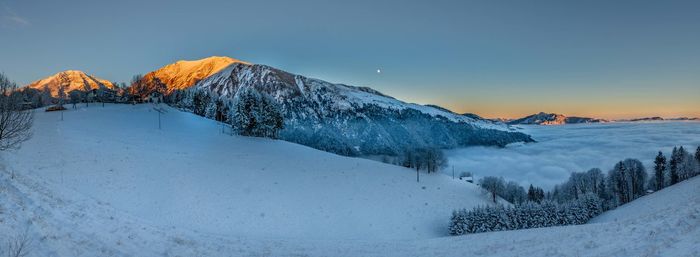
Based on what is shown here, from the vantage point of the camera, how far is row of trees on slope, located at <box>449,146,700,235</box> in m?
59.9

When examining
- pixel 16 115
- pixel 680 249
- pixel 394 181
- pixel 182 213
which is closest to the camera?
pixel 680 249

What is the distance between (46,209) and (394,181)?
62.0 meters

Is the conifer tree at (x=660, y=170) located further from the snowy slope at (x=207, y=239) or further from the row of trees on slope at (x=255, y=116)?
the row of trees on slope at (x=255, y=116)

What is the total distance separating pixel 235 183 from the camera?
56.8 meters

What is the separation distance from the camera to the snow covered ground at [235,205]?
2058cm

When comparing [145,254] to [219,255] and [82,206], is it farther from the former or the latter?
[82,206]

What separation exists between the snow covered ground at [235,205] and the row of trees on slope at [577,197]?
6.25 meters

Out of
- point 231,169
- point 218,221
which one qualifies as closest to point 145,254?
point 218,221

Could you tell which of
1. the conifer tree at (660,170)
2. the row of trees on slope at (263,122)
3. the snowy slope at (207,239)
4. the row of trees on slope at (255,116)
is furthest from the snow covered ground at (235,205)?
the conifer tree at (660,170)

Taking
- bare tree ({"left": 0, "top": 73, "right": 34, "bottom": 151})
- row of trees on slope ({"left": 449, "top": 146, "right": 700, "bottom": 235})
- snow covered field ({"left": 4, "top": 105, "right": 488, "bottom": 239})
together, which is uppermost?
bare tree ({"left": 0, "top": 73, "right": 34, "bottom": 151})

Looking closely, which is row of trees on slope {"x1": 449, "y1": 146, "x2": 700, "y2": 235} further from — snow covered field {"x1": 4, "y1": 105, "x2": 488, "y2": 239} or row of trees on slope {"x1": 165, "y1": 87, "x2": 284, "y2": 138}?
row of trees on slope {"x1": 165, "y1": 87, "x2": 284, "y2": 138}

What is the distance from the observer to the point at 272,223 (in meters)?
47.7

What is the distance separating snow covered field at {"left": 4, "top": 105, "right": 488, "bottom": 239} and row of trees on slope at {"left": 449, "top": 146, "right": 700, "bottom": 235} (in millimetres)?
6702

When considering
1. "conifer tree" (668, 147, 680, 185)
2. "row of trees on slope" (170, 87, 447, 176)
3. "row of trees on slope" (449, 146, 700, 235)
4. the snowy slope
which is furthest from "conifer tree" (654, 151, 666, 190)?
the snowy slope
